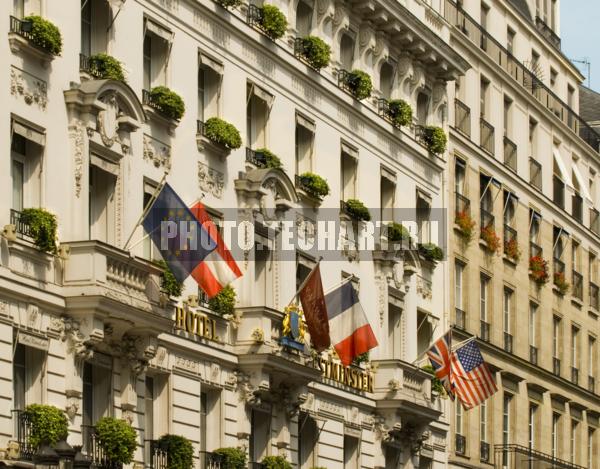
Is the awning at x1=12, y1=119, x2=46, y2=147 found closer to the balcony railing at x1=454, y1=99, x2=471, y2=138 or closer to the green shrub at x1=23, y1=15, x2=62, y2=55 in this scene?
the green shrub at x1=23, y1=15, x2=62, y2=55

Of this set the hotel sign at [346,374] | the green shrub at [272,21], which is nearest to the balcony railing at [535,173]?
the hotel sign at [346,374]

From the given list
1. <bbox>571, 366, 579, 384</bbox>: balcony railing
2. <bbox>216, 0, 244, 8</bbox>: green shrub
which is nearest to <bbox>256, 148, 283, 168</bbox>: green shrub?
<bbox>216, 0, 244, 8</bbox>: green shrub

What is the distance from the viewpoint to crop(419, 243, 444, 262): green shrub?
65.9m

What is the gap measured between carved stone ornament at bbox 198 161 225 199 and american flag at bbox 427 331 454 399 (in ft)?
44.0

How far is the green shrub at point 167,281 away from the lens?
4708 centimetres

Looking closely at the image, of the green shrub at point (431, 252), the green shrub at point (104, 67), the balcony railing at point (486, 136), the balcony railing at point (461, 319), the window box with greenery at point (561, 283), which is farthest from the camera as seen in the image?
the window box with greenery at point (561, 283)

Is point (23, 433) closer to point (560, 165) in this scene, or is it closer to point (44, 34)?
point (44, 34)

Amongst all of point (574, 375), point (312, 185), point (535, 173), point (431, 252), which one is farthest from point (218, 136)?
point (574, 375)

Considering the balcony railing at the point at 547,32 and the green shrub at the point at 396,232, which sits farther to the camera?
the balcony railing at the point at 547,32

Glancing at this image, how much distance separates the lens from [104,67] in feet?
148

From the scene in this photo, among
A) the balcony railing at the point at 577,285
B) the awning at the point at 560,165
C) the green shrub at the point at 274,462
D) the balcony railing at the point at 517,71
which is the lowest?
the green shrub at the point at 274,462

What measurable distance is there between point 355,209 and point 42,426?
816 inches

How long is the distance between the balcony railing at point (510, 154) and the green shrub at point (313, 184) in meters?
22.2

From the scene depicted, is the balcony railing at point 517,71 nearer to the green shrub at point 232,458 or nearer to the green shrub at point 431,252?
the green shrub at point 431,252
